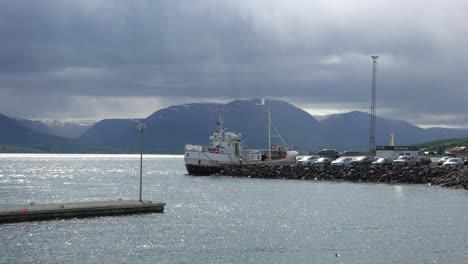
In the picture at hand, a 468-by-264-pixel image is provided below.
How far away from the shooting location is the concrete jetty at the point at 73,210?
165ft

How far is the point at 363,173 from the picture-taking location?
361ft

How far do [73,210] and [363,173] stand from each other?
65.2 metres

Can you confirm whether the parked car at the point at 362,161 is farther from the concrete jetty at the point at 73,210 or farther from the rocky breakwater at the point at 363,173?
the concrete jetty at the point at 73,210

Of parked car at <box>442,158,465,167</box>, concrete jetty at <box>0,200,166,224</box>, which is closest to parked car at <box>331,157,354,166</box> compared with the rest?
parked car at <box>442,158,465,167</box>

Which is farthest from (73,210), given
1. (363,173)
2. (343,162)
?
(343,162)

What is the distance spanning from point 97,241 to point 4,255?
6469 millimetres

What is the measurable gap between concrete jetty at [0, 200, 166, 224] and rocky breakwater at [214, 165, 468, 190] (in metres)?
45.8

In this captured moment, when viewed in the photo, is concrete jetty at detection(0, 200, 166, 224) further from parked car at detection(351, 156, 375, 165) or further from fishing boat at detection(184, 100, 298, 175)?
parked car at detection(351, 156, 375, 165)

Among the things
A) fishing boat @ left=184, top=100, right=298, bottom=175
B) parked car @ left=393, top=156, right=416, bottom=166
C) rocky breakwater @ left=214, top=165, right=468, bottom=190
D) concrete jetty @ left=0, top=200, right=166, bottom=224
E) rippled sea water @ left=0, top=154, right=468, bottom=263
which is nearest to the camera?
rippled sea water @ left=0, top=154, right=468, bottom=263

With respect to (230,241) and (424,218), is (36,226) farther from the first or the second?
(424,218)

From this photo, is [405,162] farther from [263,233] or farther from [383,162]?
[263,233]

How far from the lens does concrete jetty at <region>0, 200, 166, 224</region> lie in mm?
50156

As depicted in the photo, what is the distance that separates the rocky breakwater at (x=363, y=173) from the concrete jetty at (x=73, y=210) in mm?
45796

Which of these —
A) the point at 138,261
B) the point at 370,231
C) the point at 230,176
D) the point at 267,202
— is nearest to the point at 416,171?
the point at 230,176
